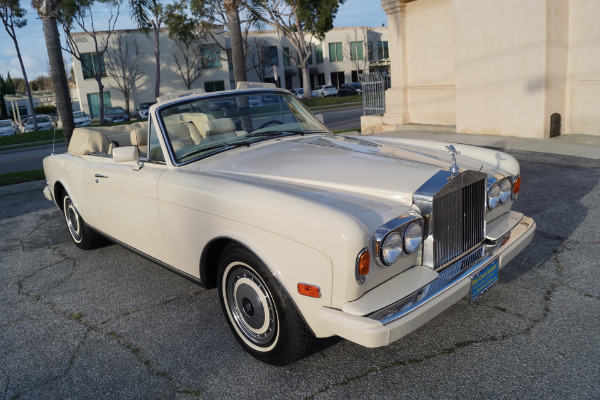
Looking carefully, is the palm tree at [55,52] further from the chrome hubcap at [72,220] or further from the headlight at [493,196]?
the headlight at [493,196]

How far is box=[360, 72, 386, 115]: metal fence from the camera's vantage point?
46.7 feet

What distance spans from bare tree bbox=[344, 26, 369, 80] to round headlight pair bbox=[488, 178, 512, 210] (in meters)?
53.8

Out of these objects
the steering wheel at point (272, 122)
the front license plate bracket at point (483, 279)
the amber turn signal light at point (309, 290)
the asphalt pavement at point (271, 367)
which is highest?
the steering wheel at point (272, 122)

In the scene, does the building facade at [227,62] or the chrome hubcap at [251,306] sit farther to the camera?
the building facade at [227,62]

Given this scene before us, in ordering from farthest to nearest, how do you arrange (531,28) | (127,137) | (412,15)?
(412,15), (531,28), (127,137)

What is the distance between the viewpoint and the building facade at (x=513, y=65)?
9.46 metres

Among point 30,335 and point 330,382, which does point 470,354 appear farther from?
point 30,335

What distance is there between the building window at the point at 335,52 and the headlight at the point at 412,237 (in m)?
55.4

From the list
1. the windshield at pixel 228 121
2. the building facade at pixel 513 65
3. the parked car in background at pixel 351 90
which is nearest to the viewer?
the windshield at pixel 228 121

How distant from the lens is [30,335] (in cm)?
372

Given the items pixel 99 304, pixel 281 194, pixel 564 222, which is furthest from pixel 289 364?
pixel 564 222

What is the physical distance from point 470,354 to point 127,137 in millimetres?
4330

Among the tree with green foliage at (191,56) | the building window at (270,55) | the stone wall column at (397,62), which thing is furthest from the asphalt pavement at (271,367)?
the building window at (270,55)

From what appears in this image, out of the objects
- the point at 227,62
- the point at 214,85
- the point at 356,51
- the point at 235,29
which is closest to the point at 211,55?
the point at 227,62
